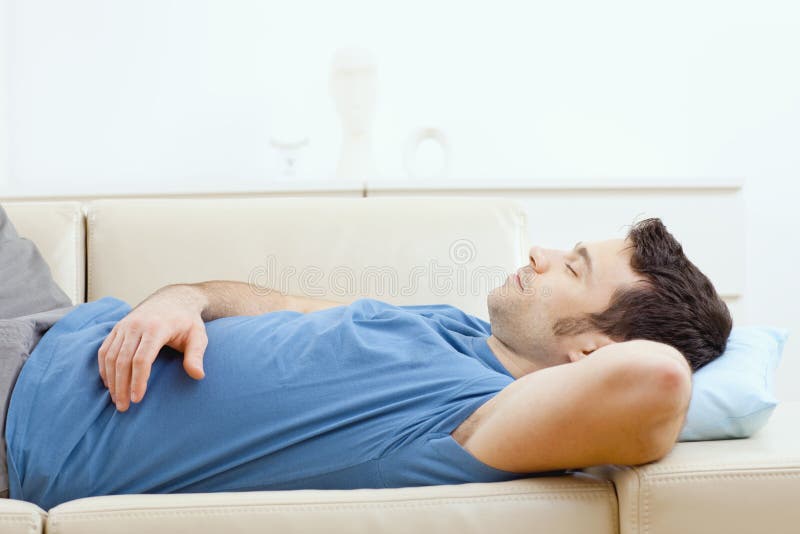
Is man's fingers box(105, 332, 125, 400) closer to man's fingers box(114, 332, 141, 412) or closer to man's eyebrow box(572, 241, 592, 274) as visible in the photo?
man's fingers box(114, 332, 141, 412)

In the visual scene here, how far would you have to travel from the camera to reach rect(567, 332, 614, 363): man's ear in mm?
1429

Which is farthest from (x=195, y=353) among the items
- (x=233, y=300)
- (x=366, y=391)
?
(x=233, y=300)

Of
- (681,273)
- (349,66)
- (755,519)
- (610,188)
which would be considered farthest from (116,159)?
(755,519)

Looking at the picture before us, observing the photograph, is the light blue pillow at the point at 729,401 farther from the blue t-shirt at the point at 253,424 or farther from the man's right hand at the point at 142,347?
the man's right hand at the point at 142,347

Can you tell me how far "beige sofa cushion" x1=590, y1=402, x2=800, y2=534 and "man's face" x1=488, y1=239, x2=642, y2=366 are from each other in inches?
12.2

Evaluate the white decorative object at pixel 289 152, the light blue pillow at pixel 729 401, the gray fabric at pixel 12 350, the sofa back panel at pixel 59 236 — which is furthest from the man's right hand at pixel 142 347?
the white decorative object at pixel 289 152

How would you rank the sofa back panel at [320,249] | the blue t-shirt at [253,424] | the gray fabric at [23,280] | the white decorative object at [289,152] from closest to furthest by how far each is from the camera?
the blue t-shirt at [253,424] → the gray fabric at [23,280] → the sofa back panel at [320,249] → the white decorative object at [289,152]

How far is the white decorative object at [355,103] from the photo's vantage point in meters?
2.85

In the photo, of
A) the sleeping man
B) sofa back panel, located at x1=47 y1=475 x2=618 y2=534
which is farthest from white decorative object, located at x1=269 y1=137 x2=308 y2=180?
sofa back panel, located at x1=47 y1=475 x2=618 y2=534

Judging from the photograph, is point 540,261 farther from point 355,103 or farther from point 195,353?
point 355,103

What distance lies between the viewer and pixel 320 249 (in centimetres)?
192

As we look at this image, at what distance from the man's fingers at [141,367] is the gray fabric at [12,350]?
0.68 feet

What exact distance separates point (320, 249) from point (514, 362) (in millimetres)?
602

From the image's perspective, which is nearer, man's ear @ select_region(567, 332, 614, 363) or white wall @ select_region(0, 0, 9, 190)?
man's ear @ select_region(567, 332, 614, 363)
